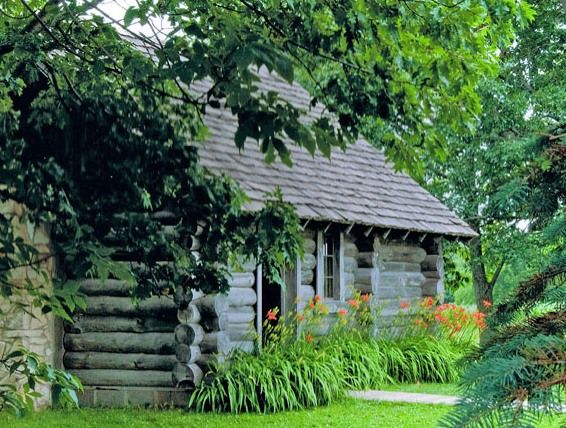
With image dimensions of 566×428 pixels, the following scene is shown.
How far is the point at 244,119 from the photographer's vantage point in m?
4.66

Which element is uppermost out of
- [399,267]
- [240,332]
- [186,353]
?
[399,267]

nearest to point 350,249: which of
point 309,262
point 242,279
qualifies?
point 309,262

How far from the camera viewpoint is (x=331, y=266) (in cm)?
1520

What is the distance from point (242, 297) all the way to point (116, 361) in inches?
74.3

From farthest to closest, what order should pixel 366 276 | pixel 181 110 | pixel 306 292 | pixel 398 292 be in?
pixel 398 292, pixel 366 276, pixel 306 292, pixel 181 110

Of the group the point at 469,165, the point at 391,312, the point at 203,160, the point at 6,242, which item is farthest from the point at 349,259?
the point at 6,242

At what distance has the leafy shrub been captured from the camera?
11.3 meters

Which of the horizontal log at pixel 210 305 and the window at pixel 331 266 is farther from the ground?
the window at pixel 331 266

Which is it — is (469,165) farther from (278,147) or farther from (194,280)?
(278,147)

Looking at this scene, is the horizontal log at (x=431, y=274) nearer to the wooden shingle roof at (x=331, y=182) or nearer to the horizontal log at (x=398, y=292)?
the horizontal log at (x=398, y=292)

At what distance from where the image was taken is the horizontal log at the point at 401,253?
53.0ft

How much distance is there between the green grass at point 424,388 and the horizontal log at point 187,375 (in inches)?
118

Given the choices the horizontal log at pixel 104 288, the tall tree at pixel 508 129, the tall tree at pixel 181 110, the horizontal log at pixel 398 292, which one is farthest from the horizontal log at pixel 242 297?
the tall tree at pixel 508 129

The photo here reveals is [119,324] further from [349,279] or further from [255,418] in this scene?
[349,279]
